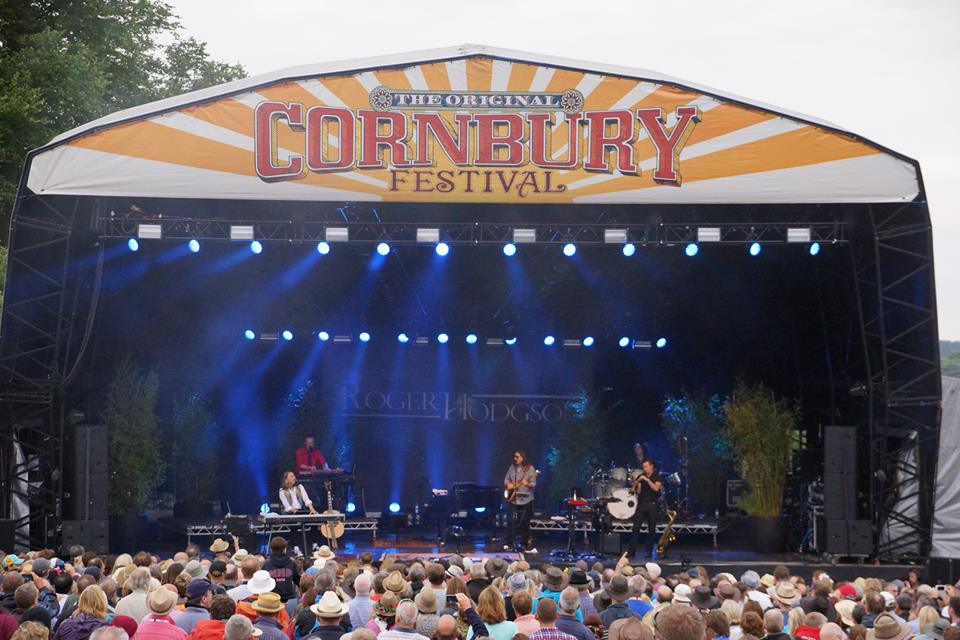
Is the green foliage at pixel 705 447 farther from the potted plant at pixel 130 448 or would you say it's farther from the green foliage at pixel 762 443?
the potted plant at pixel 130 448

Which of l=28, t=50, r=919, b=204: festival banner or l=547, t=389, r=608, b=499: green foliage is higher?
l=28, t=50, r=919, b=204: festival banner

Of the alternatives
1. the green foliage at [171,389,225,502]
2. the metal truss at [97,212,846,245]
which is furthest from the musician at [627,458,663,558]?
the green foliage at [171,389,225,502]

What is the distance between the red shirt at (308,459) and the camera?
21.9 meters

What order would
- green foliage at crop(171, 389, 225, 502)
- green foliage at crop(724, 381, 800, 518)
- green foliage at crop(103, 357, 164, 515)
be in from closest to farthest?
green foliage at crop(103, 357, 164, 515)
green foliage at crop(724, 381, 800, 518)
green foliage at crop(171, 389, 225, 502)

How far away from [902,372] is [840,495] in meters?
2.26

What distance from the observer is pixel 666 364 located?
24.4 metres

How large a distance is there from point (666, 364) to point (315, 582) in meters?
16.1

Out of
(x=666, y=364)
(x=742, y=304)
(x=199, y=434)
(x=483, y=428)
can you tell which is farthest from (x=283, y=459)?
(x=742, y=304)

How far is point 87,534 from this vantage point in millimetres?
17500

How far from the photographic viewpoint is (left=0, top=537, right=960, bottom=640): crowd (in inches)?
296

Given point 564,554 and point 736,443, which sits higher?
point 736,443

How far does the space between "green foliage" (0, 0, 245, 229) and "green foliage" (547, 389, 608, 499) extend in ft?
48.5

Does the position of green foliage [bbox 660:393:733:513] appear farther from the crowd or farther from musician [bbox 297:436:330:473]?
the crowd

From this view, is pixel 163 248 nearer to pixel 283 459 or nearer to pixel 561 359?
pixel 283 459
